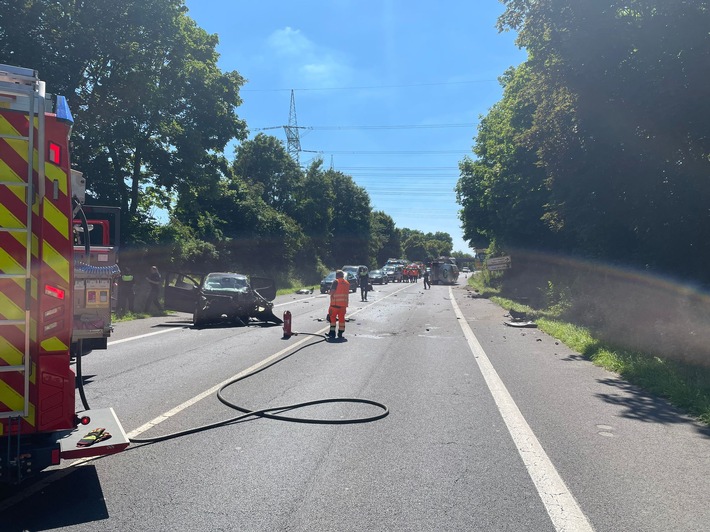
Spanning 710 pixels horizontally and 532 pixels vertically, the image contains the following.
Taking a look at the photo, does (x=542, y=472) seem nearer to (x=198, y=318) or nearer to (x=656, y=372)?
(x=656, y=372)

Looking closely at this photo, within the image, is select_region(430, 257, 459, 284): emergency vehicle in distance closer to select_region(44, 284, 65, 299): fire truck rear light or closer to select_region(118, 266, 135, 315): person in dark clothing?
select_region(118, 266, 135, 315): person in dark clothing

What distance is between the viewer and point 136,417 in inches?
276

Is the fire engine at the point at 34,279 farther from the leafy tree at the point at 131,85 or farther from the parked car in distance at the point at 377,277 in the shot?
the parked car in distance at the point at 377,277

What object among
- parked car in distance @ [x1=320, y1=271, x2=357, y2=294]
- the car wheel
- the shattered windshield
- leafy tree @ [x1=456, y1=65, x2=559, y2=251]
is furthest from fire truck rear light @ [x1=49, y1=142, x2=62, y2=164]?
parked car in distance @ [x1=320, y1=271, x2=357, y2=294]

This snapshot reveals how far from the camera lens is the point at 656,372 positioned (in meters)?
10.2

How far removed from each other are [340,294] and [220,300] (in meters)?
4.24

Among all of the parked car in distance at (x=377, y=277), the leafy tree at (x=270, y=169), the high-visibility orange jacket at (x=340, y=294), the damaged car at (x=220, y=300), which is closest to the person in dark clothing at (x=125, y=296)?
the damaged car at (x=220, y=300)

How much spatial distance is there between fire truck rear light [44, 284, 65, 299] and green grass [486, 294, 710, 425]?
7137 millimetres

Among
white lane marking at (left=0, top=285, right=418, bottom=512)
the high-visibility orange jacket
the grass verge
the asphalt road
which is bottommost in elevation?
white lane marking at (left=0, top=285, right=418, bottom=512)

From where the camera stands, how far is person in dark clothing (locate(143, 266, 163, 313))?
21.0 metres

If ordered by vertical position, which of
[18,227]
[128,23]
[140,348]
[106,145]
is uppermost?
[128,23]

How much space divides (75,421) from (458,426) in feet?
13.2

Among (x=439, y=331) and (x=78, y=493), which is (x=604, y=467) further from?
(x=439, y=331)

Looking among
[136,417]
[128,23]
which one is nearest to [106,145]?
[128,23]
